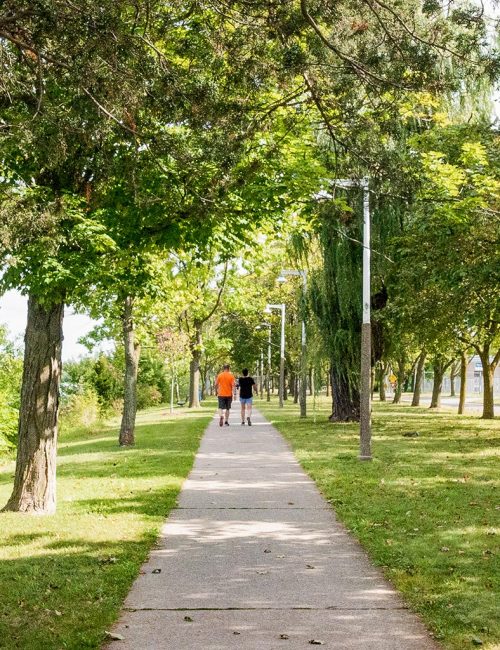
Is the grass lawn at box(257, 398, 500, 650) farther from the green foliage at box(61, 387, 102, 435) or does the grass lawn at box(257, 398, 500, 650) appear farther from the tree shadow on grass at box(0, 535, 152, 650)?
the green foliage at box(61, 387, 102, 435)

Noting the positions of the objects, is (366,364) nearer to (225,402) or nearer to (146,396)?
(225,402)

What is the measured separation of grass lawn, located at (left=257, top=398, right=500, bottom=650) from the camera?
5723mm

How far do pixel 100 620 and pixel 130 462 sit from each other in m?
10.1

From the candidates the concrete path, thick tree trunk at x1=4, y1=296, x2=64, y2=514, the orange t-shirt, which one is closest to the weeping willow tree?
the orange t-shirt

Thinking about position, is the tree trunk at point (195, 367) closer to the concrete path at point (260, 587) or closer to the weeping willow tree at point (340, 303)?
the weeping willow tree at point (340, 303)

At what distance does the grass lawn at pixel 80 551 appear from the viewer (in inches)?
212

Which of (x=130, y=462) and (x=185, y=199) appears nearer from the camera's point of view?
(x=185, y=199)

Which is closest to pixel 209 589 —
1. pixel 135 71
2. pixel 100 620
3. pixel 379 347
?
pixel 100 620

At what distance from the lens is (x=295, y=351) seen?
4725 centimetres

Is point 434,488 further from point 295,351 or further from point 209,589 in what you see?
point 295,351

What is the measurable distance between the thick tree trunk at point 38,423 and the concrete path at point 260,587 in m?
1.80

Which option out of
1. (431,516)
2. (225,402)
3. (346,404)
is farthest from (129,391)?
(431,516)

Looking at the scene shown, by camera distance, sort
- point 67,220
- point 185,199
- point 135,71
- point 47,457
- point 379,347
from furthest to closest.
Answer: point 379,347 → point 47,457 → point 67,220 → point 185,199 → point 135,71

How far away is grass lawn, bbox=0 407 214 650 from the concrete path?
0.22 m
